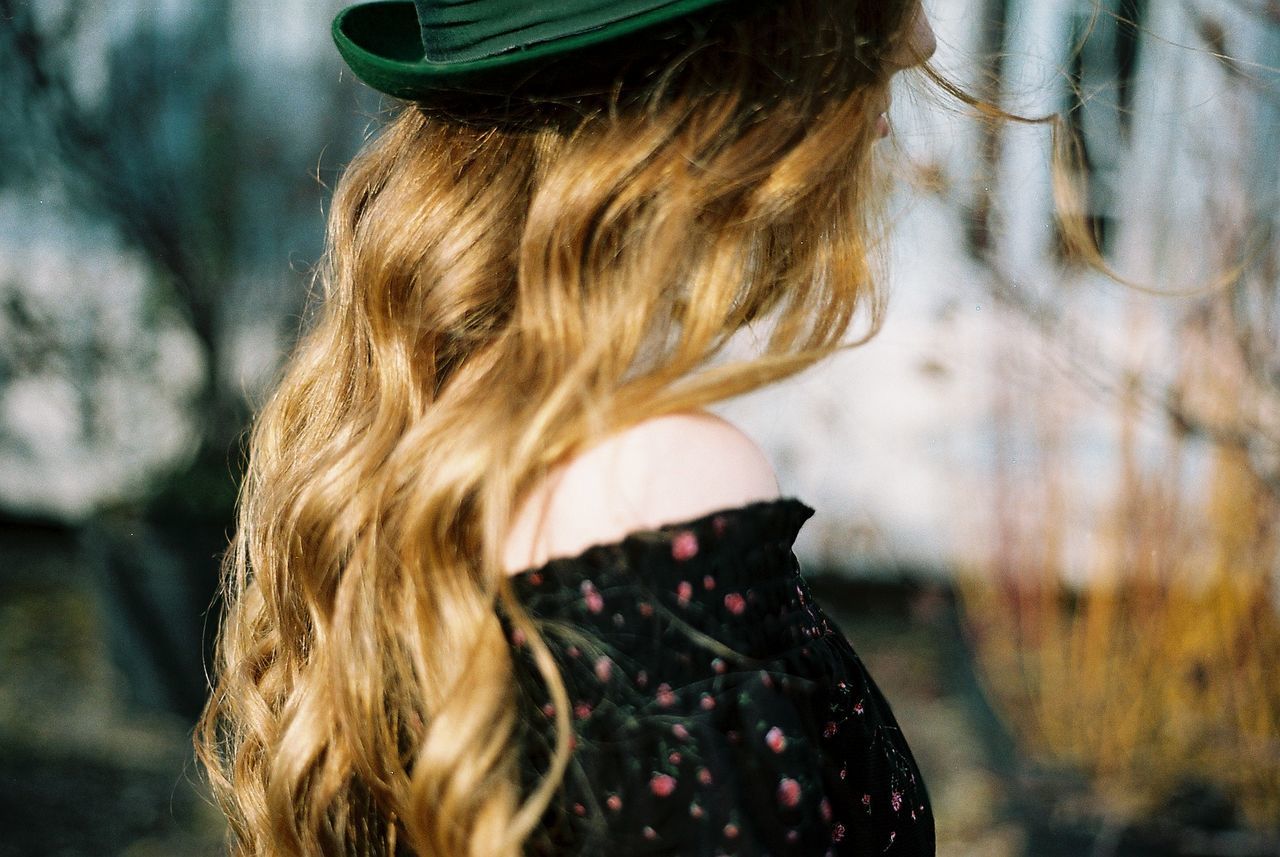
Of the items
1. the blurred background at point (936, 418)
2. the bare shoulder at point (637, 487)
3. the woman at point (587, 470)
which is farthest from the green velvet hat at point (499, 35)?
the blurred background at point (936, 418)

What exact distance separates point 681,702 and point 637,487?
6.3 inches

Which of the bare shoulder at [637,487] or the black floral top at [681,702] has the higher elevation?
the bare shoulder at [637,487]

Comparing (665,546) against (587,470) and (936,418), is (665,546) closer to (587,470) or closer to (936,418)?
(587,470)

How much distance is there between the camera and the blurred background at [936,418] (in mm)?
2387

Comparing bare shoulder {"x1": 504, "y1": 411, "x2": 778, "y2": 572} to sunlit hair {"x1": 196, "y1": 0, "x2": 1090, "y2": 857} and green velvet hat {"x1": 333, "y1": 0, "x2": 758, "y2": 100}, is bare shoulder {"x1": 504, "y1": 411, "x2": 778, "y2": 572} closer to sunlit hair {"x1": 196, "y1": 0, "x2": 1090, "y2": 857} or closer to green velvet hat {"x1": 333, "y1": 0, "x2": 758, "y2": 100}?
sunlit hair {"x1": 196, "y1": 0, "x2": 1090, "y2": 857}

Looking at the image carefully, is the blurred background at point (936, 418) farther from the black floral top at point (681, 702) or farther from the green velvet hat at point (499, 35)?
the black floral top at point (681, 702)

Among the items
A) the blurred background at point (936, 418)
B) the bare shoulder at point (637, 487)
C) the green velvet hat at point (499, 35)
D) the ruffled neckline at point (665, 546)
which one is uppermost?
the green velvet hat at point (499, 35)

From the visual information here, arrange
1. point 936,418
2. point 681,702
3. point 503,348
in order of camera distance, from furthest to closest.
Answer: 1. point 936,418
2. point 503,348
3. point 681,702

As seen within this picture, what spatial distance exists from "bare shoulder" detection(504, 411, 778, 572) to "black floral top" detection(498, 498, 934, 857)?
0.04ft

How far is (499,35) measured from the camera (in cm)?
86

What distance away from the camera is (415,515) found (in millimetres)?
831

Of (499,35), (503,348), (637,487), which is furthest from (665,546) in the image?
(499,35)

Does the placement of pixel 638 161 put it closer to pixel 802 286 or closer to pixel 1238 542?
pixel 802 286

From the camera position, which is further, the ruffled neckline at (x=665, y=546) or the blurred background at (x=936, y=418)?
the blurred background at (x=936, y=418)
